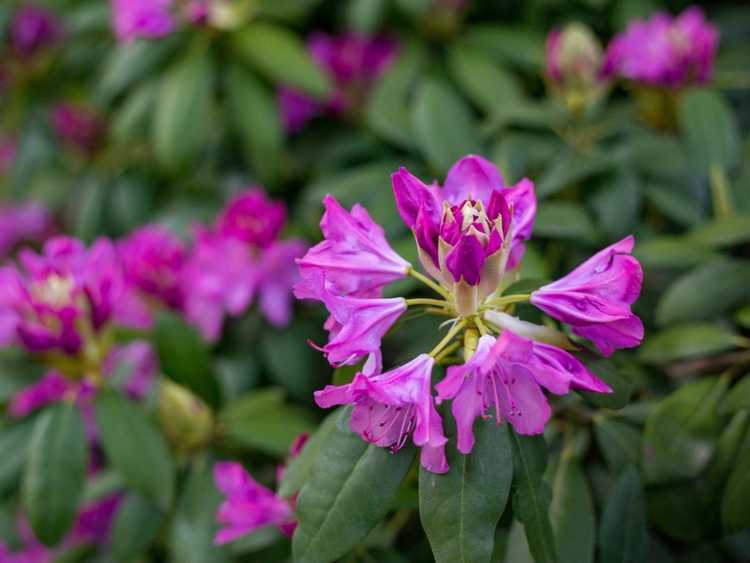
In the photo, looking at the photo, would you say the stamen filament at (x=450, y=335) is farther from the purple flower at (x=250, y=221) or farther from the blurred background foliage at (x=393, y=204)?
the purple flower at (x=250, y=221)

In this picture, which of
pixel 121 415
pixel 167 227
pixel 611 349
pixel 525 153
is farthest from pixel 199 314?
pixel 611 349

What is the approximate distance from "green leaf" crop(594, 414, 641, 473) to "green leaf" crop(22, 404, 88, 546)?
705 mm

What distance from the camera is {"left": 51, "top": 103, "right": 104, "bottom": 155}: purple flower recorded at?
1971 millimetres

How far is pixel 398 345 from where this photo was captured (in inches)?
58.0

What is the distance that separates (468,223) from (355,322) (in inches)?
5.3

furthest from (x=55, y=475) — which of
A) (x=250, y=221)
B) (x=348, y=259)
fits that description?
(x=348, y=259)

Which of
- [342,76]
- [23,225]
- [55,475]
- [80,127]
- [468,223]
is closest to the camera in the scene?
[468,223]

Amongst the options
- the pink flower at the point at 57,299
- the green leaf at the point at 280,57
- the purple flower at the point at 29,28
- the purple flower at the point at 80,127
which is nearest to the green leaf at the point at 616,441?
the pink flower at the point at 57,299

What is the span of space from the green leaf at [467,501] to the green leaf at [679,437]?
318mm

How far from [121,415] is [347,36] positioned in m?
1.03

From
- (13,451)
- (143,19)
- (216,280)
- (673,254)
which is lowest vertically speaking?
(13,451)

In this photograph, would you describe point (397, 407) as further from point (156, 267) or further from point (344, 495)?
point (156, 267)

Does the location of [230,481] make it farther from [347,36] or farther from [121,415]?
[347,36]

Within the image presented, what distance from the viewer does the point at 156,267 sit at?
140 centimetres
